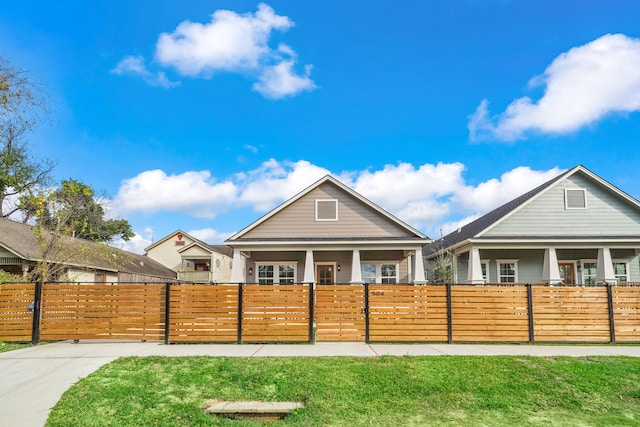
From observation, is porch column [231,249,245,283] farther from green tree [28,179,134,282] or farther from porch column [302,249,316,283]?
green tree [28,179,134,282]

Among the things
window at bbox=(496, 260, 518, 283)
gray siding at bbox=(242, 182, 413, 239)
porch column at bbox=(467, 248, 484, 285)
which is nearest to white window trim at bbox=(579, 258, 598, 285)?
window at bbox=(496, 260, 518, 283)

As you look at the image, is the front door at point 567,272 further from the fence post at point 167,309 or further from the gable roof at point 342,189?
the fence post at point 167,309

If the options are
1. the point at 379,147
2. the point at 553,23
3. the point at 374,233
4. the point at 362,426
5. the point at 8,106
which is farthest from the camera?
the point at 379,147

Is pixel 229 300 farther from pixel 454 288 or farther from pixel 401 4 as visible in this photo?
pixel 401 4

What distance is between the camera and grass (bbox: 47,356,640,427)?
5.74 metres

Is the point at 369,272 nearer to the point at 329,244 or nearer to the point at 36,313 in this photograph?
the point at 329,244

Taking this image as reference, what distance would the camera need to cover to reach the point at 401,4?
1405 centimetres

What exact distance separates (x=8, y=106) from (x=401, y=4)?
38.9 ft

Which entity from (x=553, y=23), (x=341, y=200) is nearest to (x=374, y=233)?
(x=341, y=200)

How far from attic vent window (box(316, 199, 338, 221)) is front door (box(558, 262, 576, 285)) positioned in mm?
10646

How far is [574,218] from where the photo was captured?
17.4 m

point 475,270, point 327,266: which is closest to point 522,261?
point 475,270

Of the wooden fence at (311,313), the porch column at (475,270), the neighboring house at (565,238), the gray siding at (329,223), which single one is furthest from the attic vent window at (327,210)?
the wooden fence at (311,313)

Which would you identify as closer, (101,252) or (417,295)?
(417,295)
